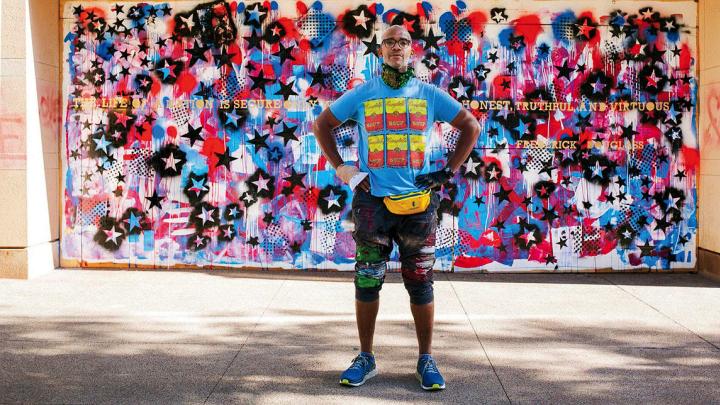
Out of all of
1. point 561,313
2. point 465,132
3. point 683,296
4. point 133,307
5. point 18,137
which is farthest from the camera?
point 18,137

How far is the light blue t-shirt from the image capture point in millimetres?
4480

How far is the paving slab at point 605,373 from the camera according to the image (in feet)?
13.9

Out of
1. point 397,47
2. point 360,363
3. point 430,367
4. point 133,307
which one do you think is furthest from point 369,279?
point 133,307

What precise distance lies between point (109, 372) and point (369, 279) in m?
1.59

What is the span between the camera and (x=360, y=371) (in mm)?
4426

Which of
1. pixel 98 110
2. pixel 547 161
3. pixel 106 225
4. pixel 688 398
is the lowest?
pixel 688 398

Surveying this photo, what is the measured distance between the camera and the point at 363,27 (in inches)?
323

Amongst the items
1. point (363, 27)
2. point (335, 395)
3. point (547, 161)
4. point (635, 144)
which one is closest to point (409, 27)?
point (363, 27)

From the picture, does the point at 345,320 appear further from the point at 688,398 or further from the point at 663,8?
the point at 663,8

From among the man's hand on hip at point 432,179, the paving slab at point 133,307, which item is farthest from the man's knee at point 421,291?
the paving slab at point 133,307

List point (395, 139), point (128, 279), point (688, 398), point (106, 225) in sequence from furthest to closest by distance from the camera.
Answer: point (106, 225) < point (128, 279) < point (395, 139) < point (688, 398)

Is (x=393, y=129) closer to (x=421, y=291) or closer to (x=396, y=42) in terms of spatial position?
(x=396, y=42)

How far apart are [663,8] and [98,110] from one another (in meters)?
5.88

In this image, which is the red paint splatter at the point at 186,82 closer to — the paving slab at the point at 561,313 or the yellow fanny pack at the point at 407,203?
the paving slab at the point at 561,313
